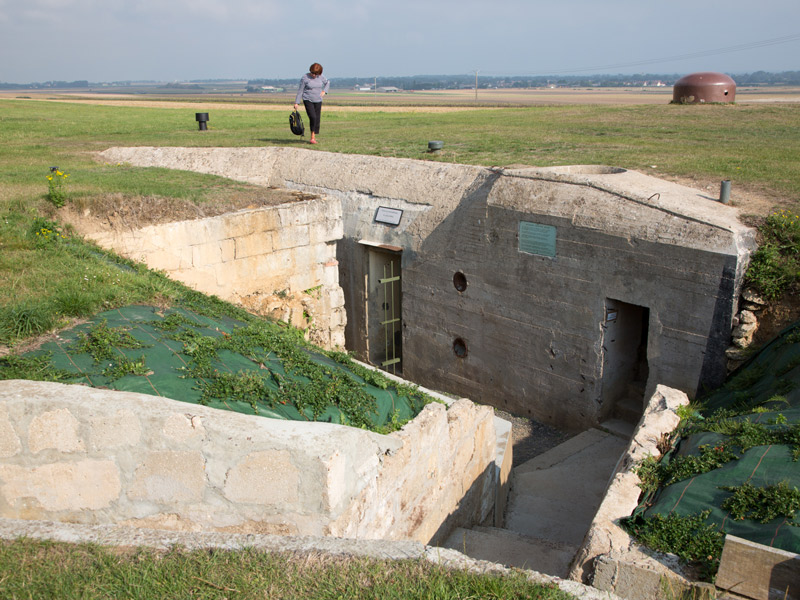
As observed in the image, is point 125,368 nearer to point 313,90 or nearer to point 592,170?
point 592,170

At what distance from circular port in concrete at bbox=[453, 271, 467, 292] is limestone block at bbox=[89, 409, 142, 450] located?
24.7 ft

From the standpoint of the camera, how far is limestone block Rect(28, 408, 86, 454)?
411cm

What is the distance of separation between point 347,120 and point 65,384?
65.8ft

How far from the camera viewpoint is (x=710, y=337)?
27.2ft

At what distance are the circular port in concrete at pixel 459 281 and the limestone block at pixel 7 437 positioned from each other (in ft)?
25.7

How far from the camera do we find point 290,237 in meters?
10.1

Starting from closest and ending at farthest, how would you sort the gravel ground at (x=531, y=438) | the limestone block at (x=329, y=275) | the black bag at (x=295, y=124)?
the gravel ground at (x=531, y=438) → the limestone block at (x=329, y=275) → the black bag at (x=295, y=124)

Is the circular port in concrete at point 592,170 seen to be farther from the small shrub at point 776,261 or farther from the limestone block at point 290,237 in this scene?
the limestone block at point 290,237

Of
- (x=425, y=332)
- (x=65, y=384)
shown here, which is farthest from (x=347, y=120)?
(x=65, y=384)

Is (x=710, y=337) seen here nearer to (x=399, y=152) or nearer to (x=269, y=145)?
(x=399, y=152)

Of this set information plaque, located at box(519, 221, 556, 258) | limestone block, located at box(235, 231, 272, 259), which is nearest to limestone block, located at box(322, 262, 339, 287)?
limestone block, located at box(235, 231, 272, 259)

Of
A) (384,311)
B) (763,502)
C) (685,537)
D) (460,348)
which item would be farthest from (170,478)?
(384,311)

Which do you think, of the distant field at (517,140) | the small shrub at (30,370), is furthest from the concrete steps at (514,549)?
the distant field at (517,140)

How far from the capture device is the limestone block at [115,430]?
4.12 meters
